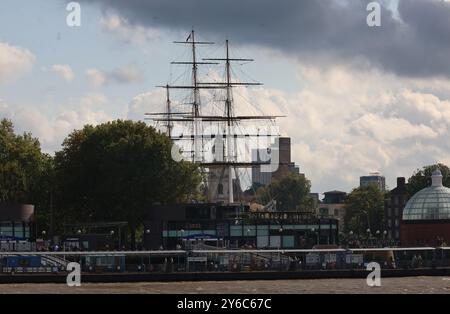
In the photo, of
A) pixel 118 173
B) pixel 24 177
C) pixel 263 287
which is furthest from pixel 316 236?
pixel 24 177

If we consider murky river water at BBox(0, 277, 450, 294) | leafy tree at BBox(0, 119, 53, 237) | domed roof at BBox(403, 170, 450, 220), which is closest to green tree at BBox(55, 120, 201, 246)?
leafy tree at BBox(0, 119, 53, 237)

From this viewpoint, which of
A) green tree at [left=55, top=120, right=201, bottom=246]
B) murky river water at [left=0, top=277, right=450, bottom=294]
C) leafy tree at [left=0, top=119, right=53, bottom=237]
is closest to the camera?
murky river water at [left=0, top=277, right=450, bottom=294]

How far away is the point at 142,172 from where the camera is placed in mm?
147500

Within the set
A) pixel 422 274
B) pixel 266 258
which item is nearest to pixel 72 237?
pixel 266 258

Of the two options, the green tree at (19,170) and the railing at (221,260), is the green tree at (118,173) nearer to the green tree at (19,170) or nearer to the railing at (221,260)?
the green tree at (19,170)

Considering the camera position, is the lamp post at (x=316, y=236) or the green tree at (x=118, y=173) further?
the green tree at (x=118, y=173)

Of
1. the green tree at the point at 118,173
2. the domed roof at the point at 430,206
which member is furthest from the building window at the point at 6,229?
the domed roof at the point at 430,206

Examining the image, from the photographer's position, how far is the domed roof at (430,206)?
141 meters

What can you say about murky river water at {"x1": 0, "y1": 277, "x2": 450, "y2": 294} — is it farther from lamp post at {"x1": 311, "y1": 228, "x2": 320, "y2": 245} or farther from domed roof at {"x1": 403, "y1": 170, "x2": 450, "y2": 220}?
domed roof at {"x1": 403, "y1": 170, "x2": 450, "y2": 220}

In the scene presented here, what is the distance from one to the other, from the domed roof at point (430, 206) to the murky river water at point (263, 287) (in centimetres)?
2628

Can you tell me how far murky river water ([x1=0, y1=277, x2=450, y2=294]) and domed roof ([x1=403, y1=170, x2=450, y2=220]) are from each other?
2628 centimetres

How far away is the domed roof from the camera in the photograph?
141250 mm

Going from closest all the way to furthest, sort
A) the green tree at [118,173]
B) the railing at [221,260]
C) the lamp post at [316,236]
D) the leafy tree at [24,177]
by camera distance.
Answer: the railing at [221,260], the lamp post at [316,236], the green tree at [118,173], the leafy tree at [24,177]

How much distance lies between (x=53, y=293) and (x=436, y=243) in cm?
5718
